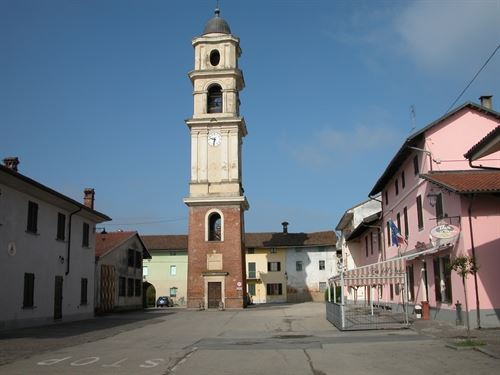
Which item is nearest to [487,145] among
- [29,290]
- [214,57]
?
[29,290]

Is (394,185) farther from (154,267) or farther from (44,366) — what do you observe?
(154,267)

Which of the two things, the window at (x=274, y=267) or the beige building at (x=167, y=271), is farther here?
the beige building at (x=167, y=271)

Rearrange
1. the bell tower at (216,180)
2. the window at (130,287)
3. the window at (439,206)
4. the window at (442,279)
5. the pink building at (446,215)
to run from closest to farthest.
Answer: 1. the pink building at (446,215)
2. the window at (442,279)
3. the window at (439,206)
4. the window at (130,287)
5. the bell tower at (216,180)

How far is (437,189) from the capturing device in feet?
71.9

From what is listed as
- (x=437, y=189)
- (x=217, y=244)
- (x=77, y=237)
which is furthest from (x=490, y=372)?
(x=217, y=244)

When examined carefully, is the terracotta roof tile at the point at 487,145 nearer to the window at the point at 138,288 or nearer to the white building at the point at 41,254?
the white building at the point at 41,254

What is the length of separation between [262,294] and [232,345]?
191 ft

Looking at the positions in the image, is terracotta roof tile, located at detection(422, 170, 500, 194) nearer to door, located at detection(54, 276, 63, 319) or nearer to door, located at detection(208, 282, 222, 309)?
door, located at detection(54, 276, 63, 319)

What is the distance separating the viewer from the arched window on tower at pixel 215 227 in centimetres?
4944

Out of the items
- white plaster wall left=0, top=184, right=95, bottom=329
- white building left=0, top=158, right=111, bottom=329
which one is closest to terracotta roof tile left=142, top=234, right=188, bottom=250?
white building left=0, top=158, right=111, bottom=329

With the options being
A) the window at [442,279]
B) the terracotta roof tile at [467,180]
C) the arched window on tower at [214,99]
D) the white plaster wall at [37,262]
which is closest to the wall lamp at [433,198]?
the terracotta roof tile at [467,180]

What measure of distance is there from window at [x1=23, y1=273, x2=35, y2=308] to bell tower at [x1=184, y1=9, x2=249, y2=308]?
23129mm

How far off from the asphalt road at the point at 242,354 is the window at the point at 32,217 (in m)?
6.66

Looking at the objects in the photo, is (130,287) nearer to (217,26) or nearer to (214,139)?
(214,139)
